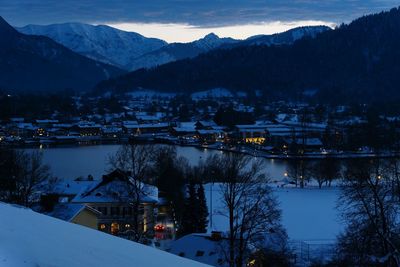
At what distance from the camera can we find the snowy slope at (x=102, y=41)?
4966 inches

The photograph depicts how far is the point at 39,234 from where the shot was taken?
1027 mm

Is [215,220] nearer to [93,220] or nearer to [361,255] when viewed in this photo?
[93,220]

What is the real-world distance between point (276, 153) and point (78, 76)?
7399 centimetres

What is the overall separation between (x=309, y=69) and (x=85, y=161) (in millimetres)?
40983

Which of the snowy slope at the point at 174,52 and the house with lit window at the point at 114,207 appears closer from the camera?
the house with lit window at the point at 114,207

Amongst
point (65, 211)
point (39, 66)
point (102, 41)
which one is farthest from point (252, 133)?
point (102, 41)

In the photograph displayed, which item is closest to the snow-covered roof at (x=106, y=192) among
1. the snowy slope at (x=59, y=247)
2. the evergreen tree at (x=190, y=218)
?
the evergreen tree at (x=190, y=218)

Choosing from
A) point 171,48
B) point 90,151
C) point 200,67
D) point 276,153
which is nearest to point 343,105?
point 200,67

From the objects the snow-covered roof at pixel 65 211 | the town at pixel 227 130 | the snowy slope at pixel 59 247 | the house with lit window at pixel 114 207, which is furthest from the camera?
the town at pixel 227 130

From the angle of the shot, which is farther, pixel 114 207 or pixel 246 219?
pixel 114 207

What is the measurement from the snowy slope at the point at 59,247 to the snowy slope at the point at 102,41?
396 ft

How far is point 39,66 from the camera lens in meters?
85.8

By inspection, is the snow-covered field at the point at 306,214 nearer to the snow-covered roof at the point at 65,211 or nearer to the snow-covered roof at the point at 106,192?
the snow-covered roof at the point at 106,192

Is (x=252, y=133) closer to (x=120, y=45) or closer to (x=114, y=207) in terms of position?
(x=114, y=207)
